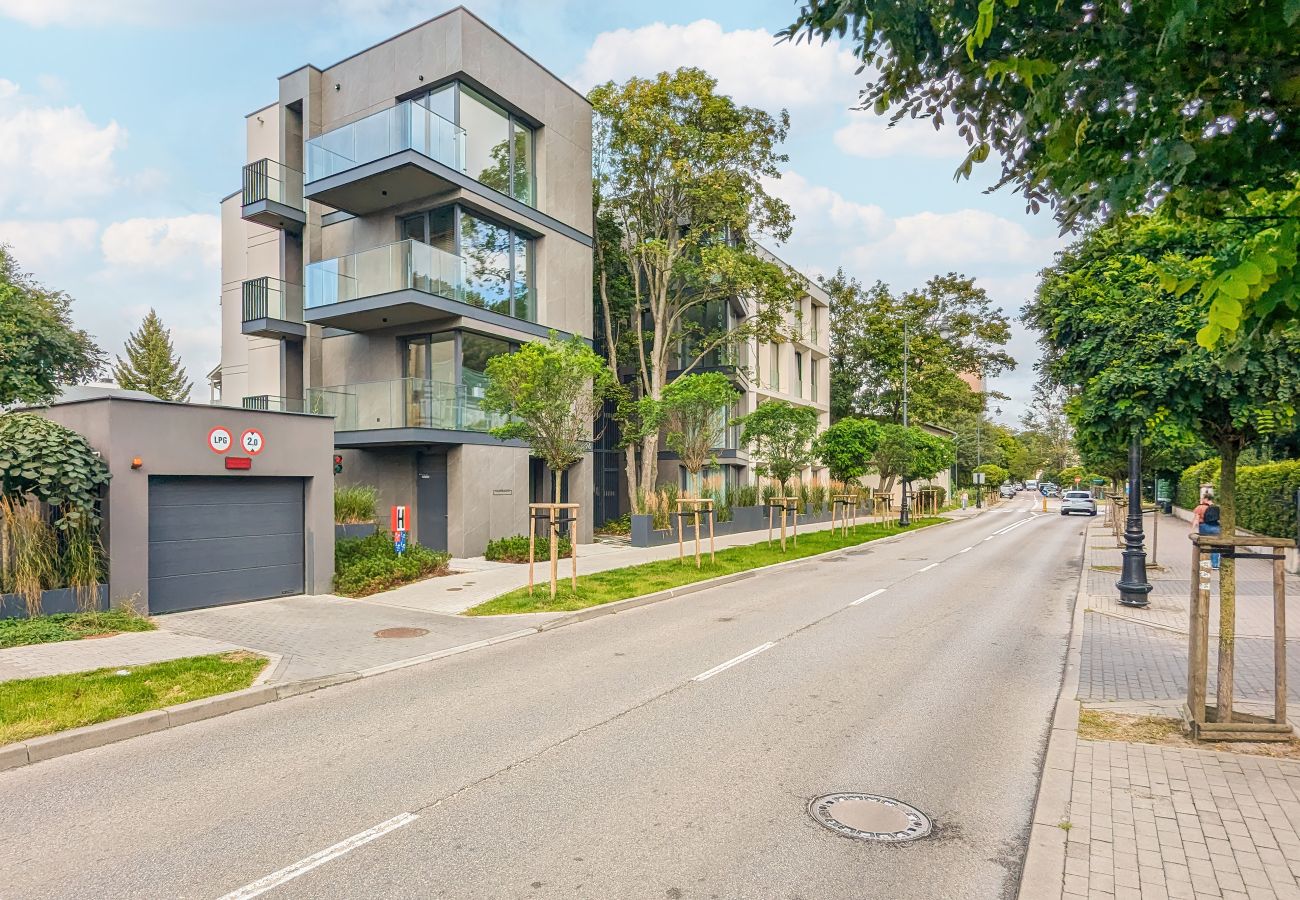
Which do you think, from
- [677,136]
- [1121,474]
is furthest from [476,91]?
[1121,474]

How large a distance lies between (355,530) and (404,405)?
335 cm

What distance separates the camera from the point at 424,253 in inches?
728

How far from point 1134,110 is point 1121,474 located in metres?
30.7

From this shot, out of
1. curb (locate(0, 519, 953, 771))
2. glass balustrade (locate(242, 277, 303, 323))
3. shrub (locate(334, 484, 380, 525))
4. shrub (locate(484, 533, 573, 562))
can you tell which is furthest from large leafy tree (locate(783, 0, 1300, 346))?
glass balustrade (locate(242, 277, 303, 323))

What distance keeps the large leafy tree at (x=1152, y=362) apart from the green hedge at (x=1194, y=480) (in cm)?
2293

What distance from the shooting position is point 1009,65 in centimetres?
411

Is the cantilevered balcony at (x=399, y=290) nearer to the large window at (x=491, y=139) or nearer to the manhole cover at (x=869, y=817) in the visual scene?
the large window at (x=491, y=139)

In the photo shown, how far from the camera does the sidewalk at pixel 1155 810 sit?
3814 mm

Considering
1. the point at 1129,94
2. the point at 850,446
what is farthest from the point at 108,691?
the point at 850,446

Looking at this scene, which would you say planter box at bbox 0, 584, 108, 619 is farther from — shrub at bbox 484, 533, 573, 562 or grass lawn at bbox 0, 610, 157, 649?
shrub at bbox 484, 533, 573, 562

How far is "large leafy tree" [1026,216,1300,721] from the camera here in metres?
9.12

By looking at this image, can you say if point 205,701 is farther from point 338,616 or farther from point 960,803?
point 960,803

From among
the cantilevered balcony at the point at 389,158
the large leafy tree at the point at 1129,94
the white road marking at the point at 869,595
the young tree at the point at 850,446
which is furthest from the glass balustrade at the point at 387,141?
the young tree at the point at 850,446

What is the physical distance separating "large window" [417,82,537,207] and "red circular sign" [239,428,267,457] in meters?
10.1
